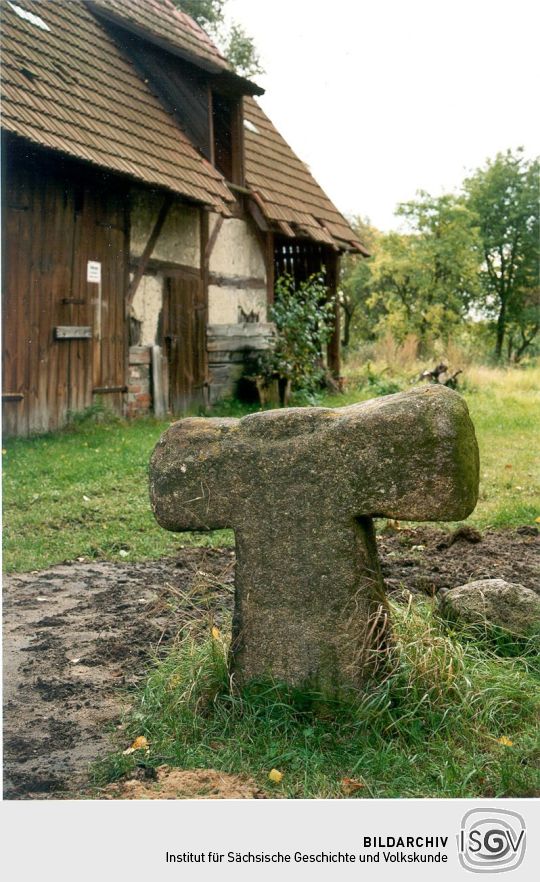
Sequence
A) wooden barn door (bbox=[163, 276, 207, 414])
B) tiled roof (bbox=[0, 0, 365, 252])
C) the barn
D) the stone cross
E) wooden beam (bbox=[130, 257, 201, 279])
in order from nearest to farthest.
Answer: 1. the stone cross
2. tiled roof (bbox=[0, 0, 365, 252])
3. the barn
4. wooden beam (bbox=[130, 257, 201, 279])
5. wooden barn door (bbox=[163, 276, 207, 414])

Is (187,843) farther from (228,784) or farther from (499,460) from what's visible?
(499,460)

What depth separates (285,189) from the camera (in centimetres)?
1306

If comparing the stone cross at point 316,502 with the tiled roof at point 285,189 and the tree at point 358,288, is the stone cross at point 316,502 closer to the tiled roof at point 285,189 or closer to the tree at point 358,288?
the tiled roof at point 285,189

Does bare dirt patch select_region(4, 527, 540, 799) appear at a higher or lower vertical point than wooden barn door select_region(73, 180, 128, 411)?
lower

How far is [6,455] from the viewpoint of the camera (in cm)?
739

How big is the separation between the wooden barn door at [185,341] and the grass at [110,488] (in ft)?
4.25

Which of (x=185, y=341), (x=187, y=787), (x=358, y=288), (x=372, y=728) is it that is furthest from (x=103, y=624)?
(x=358, y=288)

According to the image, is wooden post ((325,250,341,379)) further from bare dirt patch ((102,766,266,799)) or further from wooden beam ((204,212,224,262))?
bare dirt patch ((102,766,266,799))

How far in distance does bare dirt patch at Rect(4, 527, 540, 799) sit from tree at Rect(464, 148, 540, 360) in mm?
2355

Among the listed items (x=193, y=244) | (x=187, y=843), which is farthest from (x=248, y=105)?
(x=187, y=843)

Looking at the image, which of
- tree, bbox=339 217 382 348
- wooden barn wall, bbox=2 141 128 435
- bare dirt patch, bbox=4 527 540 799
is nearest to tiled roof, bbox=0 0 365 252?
wooden barn wall, bbox=2 141 128 435

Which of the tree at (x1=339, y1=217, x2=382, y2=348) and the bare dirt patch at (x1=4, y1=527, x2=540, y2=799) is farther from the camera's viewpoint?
the tree at (x1=339, y1=217, x2=382, y2=348)

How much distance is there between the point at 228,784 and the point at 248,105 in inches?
488

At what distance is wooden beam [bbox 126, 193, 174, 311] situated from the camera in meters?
10.3
